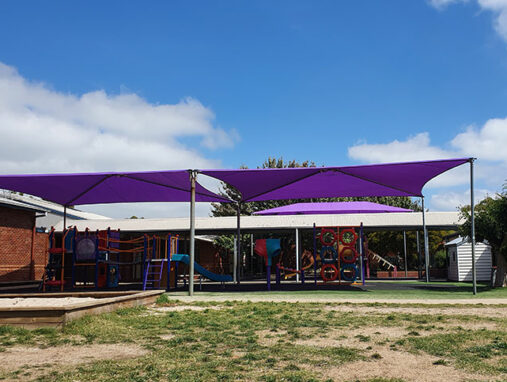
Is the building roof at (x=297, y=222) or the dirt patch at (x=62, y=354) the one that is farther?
the building roof at (x=297, y=222)

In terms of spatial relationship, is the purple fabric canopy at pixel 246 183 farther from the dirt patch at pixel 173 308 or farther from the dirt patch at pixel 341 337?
the dirt patch at pixel 341 337

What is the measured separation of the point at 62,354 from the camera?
4.77 meters

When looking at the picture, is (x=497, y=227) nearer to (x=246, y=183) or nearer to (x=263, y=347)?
(x=246, y=183)

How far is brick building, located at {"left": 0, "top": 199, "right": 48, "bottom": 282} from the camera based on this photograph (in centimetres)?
1841

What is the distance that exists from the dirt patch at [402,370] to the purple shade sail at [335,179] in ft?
28.1

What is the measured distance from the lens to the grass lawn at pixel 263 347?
3.93 meters

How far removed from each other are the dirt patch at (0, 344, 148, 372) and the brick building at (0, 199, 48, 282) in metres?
15.0

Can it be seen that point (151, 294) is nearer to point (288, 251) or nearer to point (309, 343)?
point (309, 343)

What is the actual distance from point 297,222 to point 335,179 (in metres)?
9.14

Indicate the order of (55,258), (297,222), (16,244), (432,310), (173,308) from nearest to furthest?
(432,310) < (173,308) < (55,258) < (16,244) < (297,222)

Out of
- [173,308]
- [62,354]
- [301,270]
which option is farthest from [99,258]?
[62,354]

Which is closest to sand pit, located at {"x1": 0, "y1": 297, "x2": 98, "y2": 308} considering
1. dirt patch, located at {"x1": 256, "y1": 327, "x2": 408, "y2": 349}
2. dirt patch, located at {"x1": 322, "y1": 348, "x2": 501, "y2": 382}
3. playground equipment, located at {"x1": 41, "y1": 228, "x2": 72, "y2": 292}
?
dirt patch, located at {"x1": 256, "y1": 327, "x2": 408, "y2": 349}

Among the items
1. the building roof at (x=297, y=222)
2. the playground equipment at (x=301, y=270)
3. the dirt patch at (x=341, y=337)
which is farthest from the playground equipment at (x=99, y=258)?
the dirt patch at (x=341, y=337)

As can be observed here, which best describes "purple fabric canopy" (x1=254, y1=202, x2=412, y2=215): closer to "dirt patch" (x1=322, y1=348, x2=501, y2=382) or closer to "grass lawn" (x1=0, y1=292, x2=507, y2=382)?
"grass lawn" (x1=0, y1=292, x2=507, y2=382)
